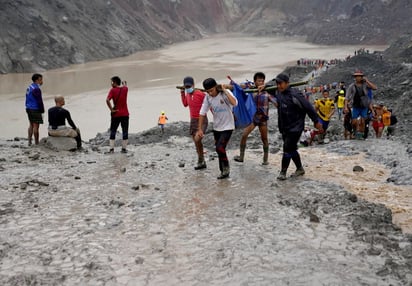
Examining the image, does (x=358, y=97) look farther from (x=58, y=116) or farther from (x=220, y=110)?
(x=58, y=116)

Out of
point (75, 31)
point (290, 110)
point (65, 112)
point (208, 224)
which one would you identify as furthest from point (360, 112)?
point (75, 31)

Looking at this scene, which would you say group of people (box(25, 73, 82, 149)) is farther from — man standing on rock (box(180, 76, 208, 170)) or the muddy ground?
man standing on rock (box(180, 76, 208, 170))

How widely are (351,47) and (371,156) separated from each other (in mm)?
56633

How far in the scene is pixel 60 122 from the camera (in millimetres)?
9672

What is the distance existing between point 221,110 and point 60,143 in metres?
4.62

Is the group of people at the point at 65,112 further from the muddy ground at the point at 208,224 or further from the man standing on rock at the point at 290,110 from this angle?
the man standing on rock at the point at 290,110

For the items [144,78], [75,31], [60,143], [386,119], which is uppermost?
[75,31]

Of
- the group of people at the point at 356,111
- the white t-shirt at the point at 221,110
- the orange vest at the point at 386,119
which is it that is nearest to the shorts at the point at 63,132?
the white t-shirt at the point at 221,110

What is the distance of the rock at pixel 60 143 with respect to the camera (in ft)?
32.6

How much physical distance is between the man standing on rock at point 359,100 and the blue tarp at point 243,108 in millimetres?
2747

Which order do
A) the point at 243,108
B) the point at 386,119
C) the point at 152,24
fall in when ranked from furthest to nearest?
1. the point at 152,24
2. the point at 386,119
3. the point at 243,108

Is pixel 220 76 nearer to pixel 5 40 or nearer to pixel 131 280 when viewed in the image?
pixel 5 40


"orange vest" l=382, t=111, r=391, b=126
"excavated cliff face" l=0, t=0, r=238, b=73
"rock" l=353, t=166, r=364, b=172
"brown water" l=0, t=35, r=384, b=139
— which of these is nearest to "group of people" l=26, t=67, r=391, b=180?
"rock" l=353, t=166, r=364, b=172

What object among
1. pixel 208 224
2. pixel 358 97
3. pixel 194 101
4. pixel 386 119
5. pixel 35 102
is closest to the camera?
pixel 208 224
